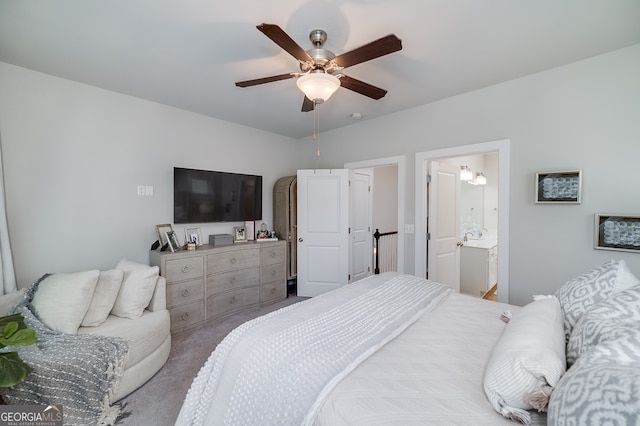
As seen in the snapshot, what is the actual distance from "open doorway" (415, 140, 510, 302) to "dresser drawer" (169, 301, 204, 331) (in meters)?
2.63

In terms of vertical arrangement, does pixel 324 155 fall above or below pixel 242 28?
below

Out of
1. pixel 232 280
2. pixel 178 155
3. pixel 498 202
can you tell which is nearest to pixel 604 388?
pixel 498 202

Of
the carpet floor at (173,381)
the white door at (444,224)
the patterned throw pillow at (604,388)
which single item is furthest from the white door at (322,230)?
the patterned throw pillow at (604,388)

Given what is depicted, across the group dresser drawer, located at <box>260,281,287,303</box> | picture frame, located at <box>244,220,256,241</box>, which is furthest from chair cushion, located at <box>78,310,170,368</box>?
picture frame, located at <box>244,220,256,241</box>

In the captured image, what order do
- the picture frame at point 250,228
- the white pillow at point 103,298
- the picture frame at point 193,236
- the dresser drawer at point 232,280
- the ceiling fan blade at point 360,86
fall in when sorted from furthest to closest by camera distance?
the picture frame at point 250,228
the picture frame at point 193,236
the dresser drawer at point 232,280
the white pillow at point 103,298
the ceiling fan blade at point 360,86

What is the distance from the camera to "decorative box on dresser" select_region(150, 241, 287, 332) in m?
2.76

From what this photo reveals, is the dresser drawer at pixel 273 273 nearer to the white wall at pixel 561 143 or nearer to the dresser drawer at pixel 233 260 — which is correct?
the dresser drawer at pixel 233 260

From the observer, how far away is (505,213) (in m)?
2.56

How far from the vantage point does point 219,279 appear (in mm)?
3131

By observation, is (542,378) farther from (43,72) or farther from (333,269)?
(43,72)

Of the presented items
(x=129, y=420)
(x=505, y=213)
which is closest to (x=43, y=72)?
(x=129, y=420)

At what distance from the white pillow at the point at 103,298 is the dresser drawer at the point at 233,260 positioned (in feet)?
3.30

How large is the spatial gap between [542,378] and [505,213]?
2.11 meters

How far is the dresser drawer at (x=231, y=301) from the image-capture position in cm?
308
